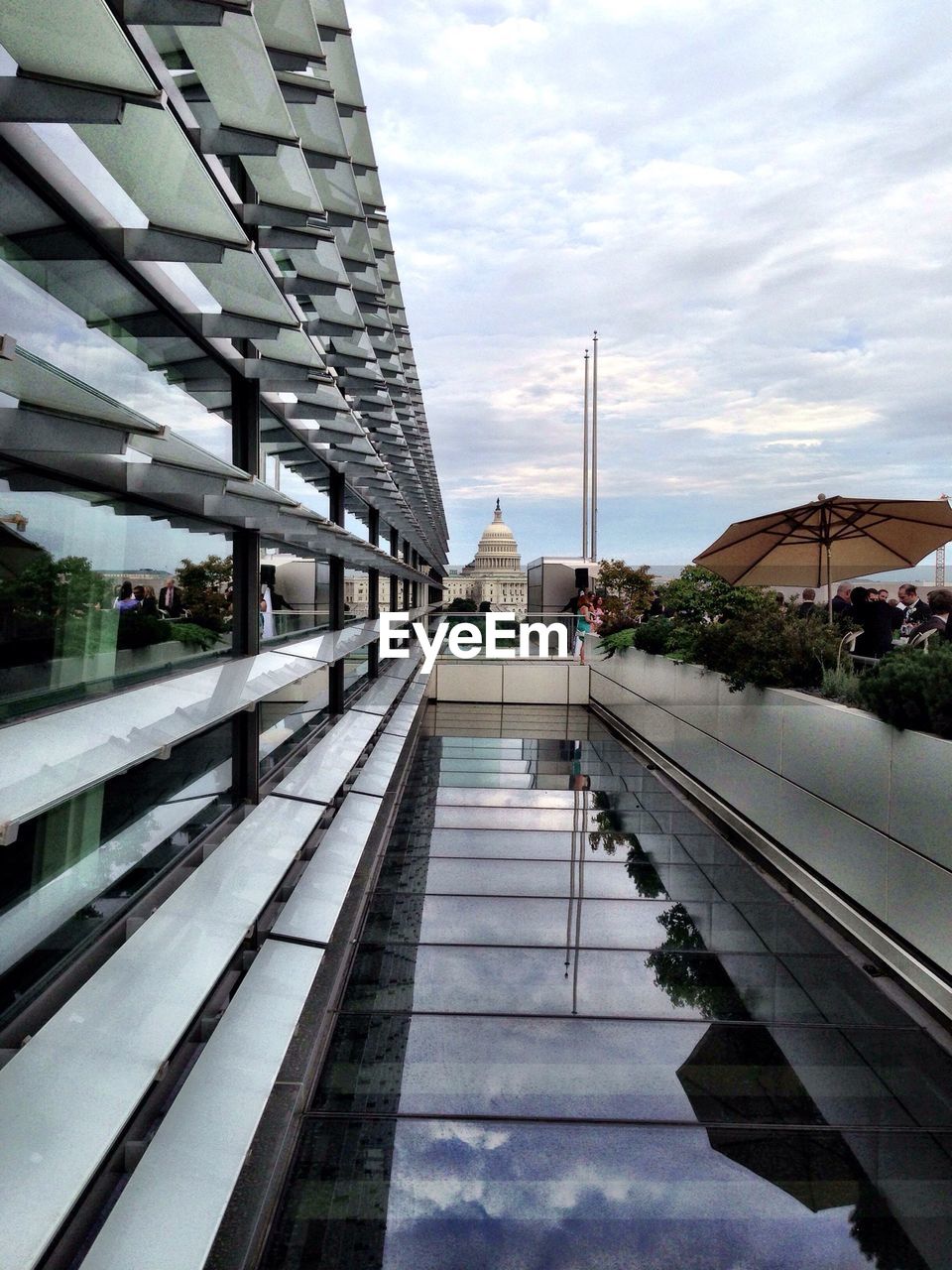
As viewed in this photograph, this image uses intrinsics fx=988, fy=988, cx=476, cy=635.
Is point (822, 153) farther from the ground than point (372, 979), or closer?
farther from the ground

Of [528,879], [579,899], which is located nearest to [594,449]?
[528,879]

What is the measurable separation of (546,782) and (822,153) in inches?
791

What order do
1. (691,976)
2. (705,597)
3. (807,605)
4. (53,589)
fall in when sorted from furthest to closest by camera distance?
(705,597) < (807,605) < (691,976) < (53,589)

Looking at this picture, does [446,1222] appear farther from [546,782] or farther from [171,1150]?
[546,782]

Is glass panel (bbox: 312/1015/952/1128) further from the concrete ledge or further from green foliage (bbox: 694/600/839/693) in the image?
the concrete ledge

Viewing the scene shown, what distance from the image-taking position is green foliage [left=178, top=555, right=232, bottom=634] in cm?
462

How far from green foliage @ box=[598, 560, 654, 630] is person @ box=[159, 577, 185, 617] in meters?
18.6

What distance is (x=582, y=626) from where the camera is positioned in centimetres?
2595

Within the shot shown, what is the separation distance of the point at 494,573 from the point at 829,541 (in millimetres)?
108348

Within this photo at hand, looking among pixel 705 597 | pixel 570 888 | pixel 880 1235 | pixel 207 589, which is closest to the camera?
pixel 880 1235

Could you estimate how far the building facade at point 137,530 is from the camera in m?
2.42

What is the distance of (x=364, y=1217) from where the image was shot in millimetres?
3850

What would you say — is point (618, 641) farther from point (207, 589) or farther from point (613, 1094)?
point (207, 589)

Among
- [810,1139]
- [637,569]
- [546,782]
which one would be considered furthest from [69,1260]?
[637,569]
